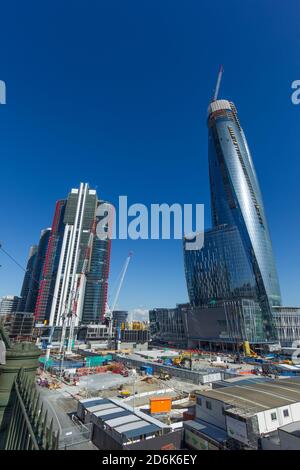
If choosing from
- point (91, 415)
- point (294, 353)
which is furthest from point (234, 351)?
point (91, 415)

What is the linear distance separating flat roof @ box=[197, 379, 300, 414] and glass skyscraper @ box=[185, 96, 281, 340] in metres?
124

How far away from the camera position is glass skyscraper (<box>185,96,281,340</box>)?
15100 cm

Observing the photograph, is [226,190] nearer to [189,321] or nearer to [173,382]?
[189,321]

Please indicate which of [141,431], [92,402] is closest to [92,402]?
[92,402]

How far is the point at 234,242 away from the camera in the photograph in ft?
526

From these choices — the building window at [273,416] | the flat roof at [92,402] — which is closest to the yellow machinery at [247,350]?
the flat roof at [92,402]

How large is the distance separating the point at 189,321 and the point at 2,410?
557 ft

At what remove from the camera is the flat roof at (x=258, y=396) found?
24834 mm

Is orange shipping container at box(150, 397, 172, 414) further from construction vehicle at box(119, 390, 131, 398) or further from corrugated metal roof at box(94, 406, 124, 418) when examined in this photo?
construction vehicle at box(119, 390, 131, 398)

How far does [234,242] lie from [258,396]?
460 feet

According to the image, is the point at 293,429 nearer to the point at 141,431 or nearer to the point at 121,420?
the point at 141,431

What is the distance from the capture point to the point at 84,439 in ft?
82.3

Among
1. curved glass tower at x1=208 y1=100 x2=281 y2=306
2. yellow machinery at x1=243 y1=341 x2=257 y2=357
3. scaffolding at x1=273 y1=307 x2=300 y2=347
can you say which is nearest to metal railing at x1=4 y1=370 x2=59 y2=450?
yellow machinery at x1=243 y1=341 x2=257 y2=357
